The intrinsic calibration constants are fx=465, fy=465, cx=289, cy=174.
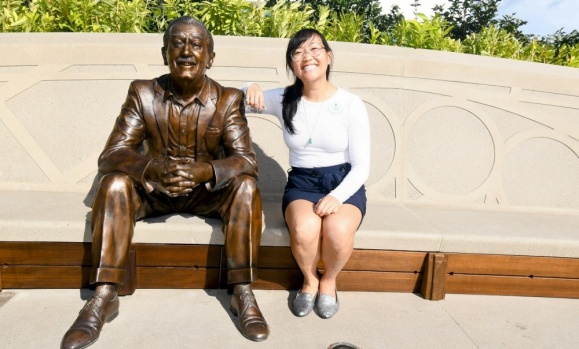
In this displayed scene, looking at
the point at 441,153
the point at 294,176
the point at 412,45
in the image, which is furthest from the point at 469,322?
the point at 412,45

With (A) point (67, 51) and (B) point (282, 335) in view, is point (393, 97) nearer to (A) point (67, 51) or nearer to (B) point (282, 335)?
(B) point (282, 335)

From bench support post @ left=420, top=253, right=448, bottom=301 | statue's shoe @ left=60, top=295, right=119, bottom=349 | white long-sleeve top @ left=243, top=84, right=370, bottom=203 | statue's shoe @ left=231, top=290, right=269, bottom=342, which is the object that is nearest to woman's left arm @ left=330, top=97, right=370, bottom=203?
white long-sleeve top @ left=243, top=84, right=370, bottom=203

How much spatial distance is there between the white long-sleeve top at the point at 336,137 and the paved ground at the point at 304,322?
2.37 feet

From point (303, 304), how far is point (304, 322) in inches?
4.2

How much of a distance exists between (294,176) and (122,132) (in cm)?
106

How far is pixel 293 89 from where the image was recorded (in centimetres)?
288

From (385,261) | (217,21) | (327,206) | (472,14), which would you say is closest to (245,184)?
(327,206)

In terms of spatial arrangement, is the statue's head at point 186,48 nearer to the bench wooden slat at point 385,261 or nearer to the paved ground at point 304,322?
the paved ground at point 304,322

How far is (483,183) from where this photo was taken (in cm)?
383

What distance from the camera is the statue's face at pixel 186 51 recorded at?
8.37 feet

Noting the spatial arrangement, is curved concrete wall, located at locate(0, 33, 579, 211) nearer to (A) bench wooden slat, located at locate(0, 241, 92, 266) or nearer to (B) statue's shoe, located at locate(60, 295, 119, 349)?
(A) bench wooden slat, located at locate(0, 241, 92, 266)

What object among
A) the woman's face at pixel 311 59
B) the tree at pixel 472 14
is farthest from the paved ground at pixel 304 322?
the tree at pixel 472 14

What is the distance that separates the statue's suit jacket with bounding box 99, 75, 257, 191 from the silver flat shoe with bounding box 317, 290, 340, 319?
0.83 m

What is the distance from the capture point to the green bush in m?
4.32
